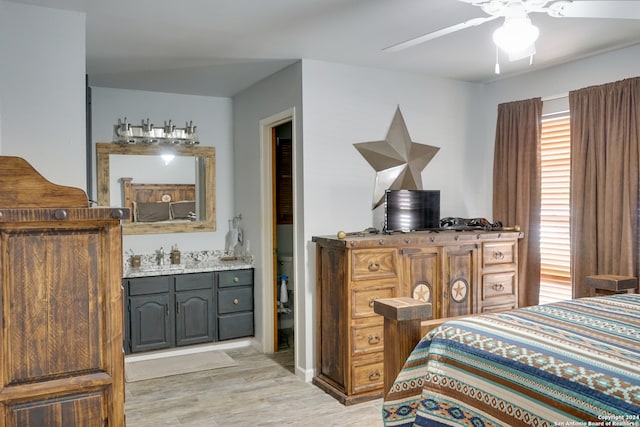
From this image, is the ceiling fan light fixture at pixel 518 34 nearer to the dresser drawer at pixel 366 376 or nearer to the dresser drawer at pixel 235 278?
the dresser drawer at pixel 366 376

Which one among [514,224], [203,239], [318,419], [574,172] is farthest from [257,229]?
[574,172]

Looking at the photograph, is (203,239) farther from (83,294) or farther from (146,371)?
(83,294)

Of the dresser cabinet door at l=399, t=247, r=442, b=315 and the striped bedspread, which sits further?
the dresser cabinet door at l=399, t=247, r=442, b=315

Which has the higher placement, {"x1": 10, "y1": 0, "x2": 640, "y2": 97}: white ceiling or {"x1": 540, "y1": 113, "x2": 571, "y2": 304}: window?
{"x1": 10, "y1": 0, "x2": 640, "y2": 97}: white ceiling

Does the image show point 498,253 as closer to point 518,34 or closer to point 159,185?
point 518,34

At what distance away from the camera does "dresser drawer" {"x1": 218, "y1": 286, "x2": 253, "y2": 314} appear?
4875 mm

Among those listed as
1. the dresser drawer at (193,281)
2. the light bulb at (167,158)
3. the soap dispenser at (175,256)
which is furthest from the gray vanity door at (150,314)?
the light bulb at (167,158)

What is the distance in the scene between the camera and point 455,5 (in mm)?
2811

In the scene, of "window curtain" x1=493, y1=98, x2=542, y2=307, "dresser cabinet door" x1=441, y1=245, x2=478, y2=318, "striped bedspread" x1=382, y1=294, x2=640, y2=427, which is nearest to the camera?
"striped bedspread" x1=382, y1=294, x2=640, y2=427

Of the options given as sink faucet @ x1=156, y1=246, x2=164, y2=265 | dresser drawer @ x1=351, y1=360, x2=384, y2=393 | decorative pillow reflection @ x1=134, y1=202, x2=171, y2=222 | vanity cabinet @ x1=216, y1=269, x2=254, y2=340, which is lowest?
dresser drawer @ x1=351, y1=360, x2=384, y2=393

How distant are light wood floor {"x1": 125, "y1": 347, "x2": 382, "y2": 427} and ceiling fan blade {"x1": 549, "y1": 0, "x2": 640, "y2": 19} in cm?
255

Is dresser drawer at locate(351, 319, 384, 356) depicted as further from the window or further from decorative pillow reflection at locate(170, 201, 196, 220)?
decorative pillow reflection at locate(170, 201, 196, 220)

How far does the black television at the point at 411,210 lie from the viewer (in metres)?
3.96

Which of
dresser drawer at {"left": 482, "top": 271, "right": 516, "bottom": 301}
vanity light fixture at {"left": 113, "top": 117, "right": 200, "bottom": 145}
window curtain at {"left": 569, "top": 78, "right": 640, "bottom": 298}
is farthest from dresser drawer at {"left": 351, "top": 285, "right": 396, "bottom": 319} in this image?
vanity light fixture at {"left": 113, "top": 117, "right": 200, "bottom": 145}
